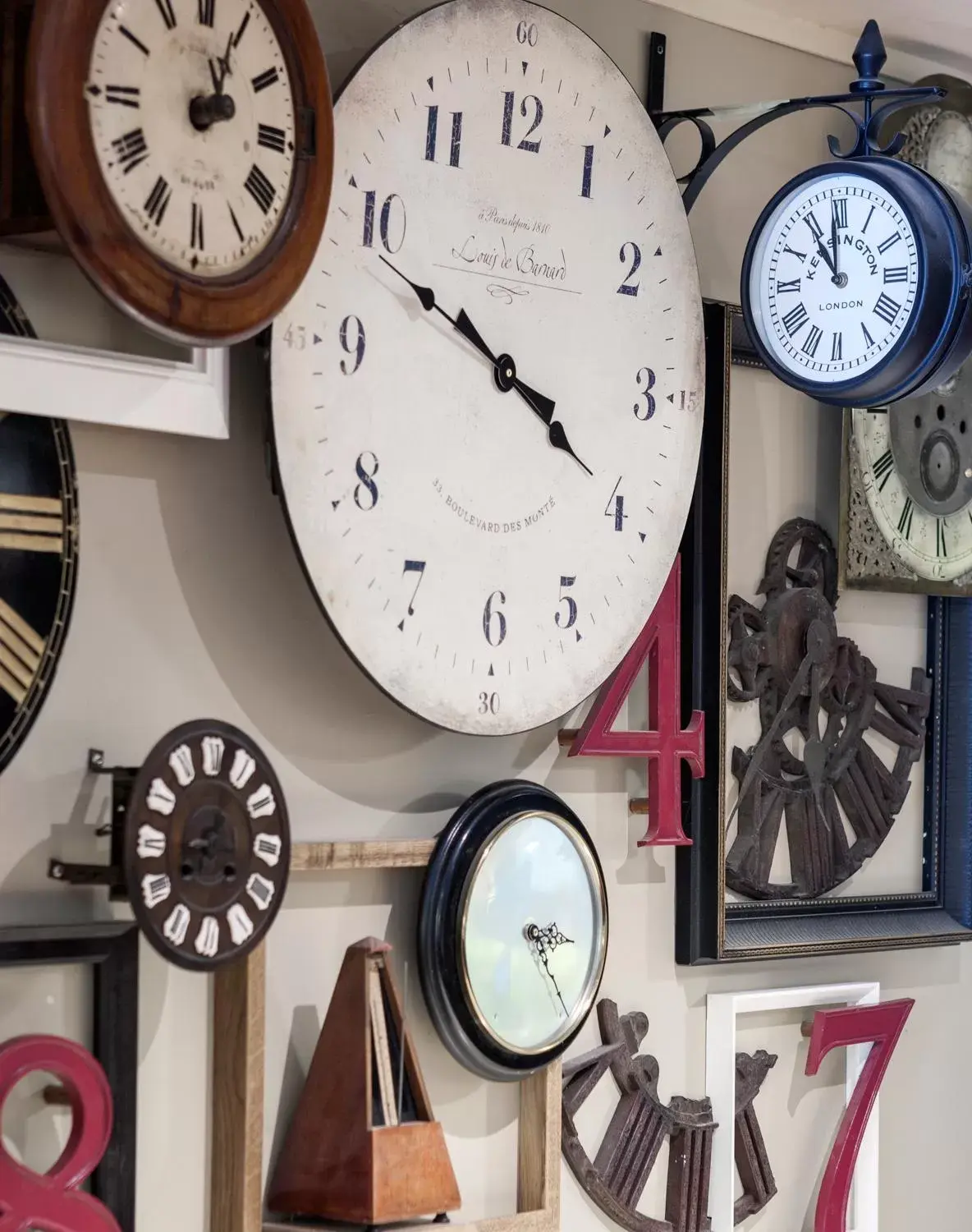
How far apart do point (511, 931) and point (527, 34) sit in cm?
108

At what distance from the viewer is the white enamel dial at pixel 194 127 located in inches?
60.4

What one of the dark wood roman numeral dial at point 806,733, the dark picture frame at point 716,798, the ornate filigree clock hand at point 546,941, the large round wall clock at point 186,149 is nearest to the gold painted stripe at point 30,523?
the large round wall clock at point 186,149

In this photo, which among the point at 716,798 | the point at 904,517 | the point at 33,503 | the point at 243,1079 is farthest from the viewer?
the point at 904,517

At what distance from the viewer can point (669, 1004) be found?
2.36 meters

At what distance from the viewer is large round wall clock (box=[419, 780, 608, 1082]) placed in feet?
6.54

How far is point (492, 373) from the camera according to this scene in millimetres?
2064

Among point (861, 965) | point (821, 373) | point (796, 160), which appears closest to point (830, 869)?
point (861, 965)

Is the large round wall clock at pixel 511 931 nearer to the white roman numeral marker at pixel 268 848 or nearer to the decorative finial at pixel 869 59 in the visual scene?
the white roman numeral marker at pixel 268 848

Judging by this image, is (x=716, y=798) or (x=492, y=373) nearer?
(x=492, y=373)

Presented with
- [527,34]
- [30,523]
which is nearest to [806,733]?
[527,34]

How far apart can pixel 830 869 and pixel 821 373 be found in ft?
2.59

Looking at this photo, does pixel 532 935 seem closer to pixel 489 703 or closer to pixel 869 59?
pixel 489 703

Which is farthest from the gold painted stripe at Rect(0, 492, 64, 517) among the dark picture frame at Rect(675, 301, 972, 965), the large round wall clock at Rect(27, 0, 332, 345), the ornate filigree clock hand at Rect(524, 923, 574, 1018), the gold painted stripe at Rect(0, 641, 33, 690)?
the dark picture frame at Rect(675, 301, 972, 965)

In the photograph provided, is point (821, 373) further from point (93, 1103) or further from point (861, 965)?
point (93, 1103)
